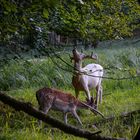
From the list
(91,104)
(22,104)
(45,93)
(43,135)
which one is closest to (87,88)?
(91,104)

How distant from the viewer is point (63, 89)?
464 inches

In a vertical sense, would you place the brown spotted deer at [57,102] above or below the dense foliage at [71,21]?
below

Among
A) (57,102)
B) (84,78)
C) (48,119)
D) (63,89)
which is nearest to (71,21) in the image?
(57,102)

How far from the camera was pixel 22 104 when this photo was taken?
2.73 metres

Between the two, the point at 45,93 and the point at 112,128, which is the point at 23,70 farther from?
the point at 112,128

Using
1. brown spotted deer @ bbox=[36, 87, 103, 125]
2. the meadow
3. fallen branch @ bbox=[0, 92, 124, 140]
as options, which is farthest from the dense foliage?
fallen branch @ bbox=[0, 92, 124, 140]

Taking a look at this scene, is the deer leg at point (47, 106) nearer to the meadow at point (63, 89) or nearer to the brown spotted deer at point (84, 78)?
the meadow at point (63, 89)

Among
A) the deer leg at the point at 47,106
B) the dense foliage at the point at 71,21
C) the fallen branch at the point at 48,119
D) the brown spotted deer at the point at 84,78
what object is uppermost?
the dense foliage at the point at 71,21

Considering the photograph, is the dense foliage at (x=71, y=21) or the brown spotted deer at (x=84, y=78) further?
the brown spotted deer at (x=84, y=78)

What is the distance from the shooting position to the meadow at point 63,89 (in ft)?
21.3

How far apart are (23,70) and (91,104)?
5124 millimetres

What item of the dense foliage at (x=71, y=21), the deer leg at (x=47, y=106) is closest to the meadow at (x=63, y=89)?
the deer leg at (x=47, y=106)

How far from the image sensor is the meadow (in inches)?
255

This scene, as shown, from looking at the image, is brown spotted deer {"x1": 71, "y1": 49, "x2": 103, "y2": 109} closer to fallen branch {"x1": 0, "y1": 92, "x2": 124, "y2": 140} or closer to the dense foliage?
the dense foliage
